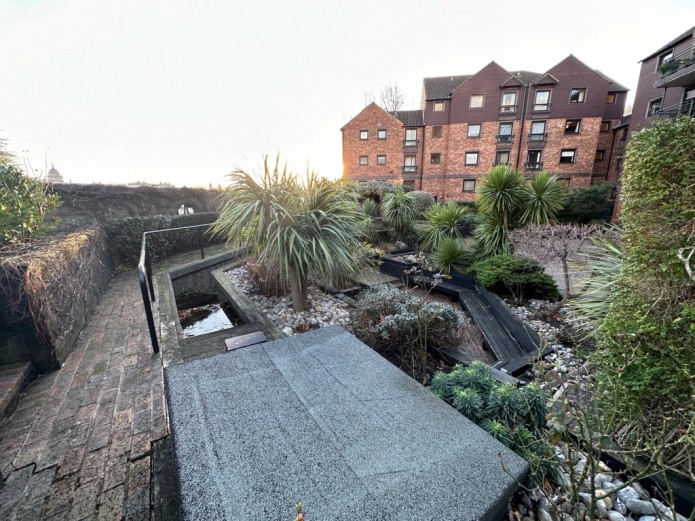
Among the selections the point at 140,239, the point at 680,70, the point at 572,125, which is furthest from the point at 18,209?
the point at 572,125

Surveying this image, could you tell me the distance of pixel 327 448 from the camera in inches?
53.0

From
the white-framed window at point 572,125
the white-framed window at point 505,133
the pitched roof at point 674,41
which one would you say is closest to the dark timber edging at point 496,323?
the pitched roof at point 674,41

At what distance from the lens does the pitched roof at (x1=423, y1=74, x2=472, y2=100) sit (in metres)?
19.0

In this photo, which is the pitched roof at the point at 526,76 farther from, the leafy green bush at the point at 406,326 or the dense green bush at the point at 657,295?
the dense green bush at the point at 657,295

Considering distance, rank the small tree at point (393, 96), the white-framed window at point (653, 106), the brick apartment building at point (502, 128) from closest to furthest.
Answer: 1. the white-framed window at point (653, 106)
2. the brick apartment building at point (502, 128)
3. the small tree at point (393, 96)

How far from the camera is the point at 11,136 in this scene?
437 cm

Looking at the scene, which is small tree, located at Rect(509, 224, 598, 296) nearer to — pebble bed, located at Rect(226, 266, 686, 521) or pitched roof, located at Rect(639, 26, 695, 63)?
pebble bed, located at Rect(226, 266, 686, 521)

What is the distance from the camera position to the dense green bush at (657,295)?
1.41 meters

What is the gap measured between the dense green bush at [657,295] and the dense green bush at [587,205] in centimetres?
1516

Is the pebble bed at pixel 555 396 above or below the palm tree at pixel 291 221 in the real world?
below

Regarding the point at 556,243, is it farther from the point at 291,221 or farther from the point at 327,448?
the point at 327,448

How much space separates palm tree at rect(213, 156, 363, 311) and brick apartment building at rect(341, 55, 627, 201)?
16328 mm

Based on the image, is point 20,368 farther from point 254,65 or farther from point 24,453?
point 254,65

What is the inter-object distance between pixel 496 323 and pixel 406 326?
6.92 feet
